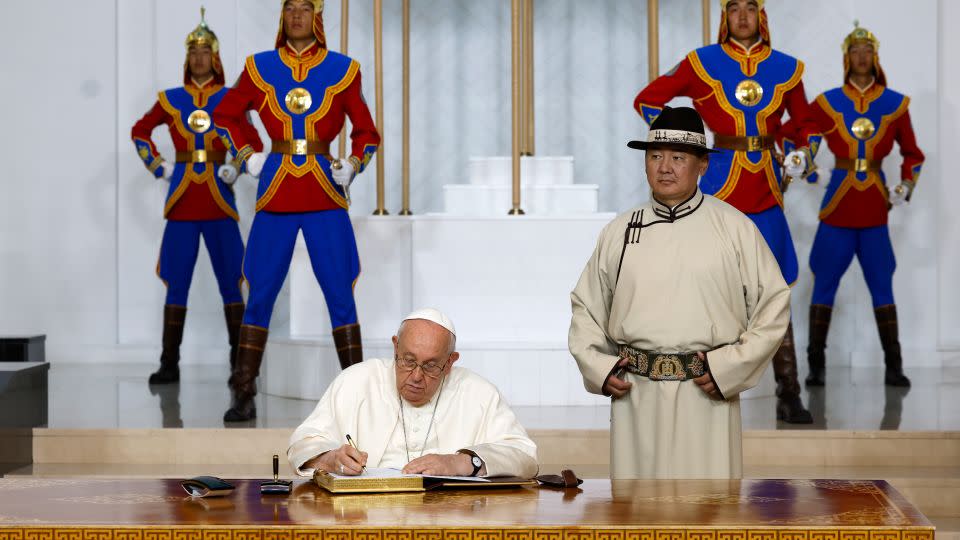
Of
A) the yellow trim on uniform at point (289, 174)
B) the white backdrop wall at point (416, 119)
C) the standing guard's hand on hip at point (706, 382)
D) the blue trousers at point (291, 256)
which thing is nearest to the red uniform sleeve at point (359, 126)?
the yellow trim on uniform at point (289, 174)

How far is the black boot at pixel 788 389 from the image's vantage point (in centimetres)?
525

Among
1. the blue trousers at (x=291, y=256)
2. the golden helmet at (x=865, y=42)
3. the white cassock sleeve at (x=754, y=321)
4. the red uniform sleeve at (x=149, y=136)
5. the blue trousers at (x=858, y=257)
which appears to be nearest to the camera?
the white cassock sleeve at (x=754, y=321)

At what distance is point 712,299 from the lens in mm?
3480

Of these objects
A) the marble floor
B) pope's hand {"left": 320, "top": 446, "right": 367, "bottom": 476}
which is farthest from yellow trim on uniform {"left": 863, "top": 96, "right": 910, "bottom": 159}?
pope's hand {"left": 320, "top": 446, "right": 367, "bottom": 476}

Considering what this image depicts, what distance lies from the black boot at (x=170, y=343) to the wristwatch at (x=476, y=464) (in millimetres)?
4152

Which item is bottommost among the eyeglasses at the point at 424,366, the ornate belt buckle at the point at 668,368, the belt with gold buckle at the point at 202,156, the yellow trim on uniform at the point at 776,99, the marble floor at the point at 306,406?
the marble floor at the point at 306,406

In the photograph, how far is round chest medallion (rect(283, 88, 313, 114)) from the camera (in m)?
5.26

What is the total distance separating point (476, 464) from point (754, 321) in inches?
40.0

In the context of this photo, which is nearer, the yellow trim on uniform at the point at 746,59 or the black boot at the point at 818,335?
the yellow trim on uniform at the point at 746,59

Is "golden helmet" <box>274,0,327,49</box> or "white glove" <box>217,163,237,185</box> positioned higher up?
"golden helmet" <box>274,0,327,49</box>

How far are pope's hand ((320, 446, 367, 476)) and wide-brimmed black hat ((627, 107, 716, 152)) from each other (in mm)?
1282

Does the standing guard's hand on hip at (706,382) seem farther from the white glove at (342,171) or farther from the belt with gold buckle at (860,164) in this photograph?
the belt with gold buckle at (860,164)

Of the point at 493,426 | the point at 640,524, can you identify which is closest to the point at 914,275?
the point at 493,426

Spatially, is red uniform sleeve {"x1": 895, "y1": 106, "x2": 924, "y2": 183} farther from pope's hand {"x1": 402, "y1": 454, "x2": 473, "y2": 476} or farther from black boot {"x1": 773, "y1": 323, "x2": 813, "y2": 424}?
pope's hand {"x1": 402, "y1": 454, "x2": 473, "y2": 476}
